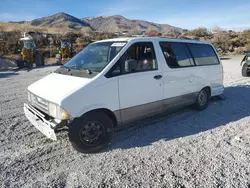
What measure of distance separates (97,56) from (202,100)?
327 cm

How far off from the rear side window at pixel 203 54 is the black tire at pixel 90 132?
310 centimetres

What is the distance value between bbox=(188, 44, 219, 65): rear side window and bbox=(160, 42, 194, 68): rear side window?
0.88 ft

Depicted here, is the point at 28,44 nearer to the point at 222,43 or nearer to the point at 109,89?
the point at 109,89

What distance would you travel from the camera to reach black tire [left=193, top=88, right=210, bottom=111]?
18.7ft

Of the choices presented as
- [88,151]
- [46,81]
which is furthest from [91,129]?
[46,81]

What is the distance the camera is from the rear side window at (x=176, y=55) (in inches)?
184

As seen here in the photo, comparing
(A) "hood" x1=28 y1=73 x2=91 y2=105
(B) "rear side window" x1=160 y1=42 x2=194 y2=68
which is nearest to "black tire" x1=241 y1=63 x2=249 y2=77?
(B) "rear side window" x1=160 y1=42 x2=194 y2=68

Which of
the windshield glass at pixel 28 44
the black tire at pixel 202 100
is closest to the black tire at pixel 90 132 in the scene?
the black tire at pixel 202 100

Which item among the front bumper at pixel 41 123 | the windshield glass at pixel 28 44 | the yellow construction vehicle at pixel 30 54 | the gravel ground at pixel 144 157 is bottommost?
the gravel ground at pixel 144 157

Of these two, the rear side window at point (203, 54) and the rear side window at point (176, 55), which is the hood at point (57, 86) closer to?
the rear side window at point (176, 55)

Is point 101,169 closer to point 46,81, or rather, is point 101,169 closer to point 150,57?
point 46,81

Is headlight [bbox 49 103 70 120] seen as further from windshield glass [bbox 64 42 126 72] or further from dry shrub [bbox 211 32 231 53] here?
dry shrub [bbox 211 32 231 53]

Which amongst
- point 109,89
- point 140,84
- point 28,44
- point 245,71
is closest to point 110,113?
point 109,89

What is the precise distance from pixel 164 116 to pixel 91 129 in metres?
2.36
